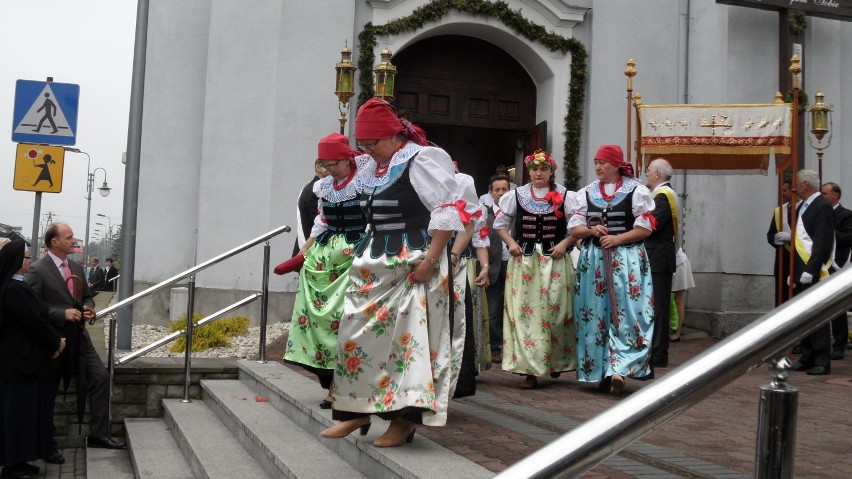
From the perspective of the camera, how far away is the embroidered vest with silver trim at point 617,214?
23.2 feet

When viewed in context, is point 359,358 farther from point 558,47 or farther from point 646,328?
point 558,47

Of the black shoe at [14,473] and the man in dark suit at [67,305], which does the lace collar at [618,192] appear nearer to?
the man in dark suit at [67,305]

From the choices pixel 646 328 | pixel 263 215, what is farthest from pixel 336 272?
pixel 263 215

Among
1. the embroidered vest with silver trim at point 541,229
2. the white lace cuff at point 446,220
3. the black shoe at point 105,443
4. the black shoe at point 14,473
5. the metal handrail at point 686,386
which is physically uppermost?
the embroidered vest with silver trim at point 541,229

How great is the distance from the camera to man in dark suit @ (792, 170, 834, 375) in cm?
849

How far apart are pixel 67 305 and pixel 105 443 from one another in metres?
1.23

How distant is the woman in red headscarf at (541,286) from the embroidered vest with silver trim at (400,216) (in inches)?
111

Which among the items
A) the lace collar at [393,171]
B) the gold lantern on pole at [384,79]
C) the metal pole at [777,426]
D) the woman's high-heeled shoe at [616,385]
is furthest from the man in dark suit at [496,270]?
the metal pole at [777,426]

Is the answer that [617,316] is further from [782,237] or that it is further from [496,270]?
[782,237]

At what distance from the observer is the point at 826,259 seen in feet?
28.7

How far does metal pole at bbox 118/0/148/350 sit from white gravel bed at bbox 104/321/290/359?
212mm

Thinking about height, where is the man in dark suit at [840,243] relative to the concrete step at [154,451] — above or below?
above

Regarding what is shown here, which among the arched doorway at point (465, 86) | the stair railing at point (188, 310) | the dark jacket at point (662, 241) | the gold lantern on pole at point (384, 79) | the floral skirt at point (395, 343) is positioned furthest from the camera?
the arched doorway at point (465, 86)

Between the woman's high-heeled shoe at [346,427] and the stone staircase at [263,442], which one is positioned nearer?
the stone staircase at [263,442]
